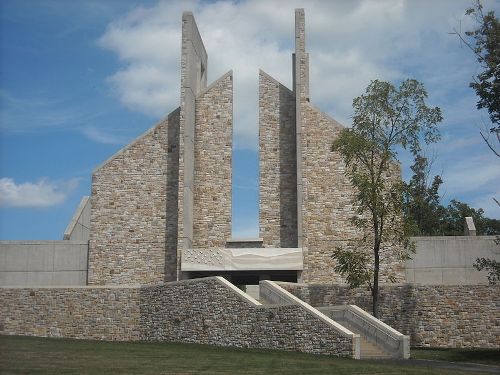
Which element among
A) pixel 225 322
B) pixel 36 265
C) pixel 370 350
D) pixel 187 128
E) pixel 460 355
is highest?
pixel 187 128

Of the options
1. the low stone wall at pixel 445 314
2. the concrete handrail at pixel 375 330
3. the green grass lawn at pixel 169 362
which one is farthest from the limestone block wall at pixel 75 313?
the low stone wall at pixel 445 314

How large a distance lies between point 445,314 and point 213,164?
16.1 meters

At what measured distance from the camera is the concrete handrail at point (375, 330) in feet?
73.2

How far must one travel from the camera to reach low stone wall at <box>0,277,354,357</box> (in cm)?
2345

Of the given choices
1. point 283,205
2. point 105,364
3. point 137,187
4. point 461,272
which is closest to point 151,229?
point 137,187

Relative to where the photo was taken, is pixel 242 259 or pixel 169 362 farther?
pixel 242 259

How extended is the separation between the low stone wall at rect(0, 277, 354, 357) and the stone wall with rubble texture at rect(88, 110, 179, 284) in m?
5.20

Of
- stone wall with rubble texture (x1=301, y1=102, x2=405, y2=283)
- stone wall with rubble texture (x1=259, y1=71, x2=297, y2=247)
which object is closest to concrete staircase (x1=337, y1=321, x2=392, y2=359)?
stone wall with rubble texture (x1=301, y1=102, x2=405, y2=283)

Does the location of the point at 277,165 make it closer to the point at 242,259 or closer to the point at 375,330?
the point at 242,259

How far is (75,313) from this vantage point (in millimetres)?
30969

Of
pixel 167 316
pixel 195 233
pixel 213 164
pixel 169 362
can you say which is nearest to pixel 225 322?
pixel 167 316

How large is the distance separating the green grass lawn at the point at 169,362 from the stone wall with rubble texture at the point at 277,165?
1520 centimetres

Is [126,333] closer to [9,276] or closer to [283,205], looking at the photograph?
[9,276]

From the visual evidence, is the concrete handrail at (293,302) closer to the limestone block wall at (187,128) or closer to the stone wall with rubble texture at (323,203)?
the stone wall with rubble texture at (323,203)
